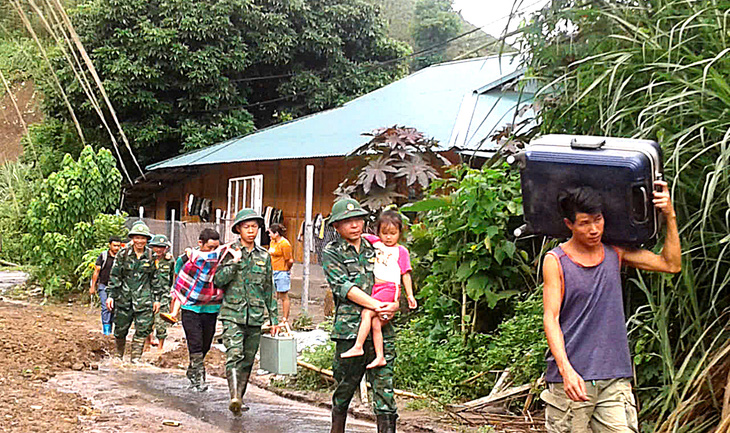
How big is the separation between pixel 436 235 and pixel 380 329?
252cm

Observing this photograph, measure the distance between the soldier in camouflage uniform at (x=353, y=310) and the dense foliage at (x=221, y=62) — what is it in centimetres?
1868

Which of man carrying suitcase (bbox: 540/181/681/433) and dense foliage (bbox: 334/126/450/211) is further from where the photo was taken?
dense foliage (bbox: 334/126/450/211)

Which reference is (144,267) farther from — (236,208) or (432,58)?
(432,58)

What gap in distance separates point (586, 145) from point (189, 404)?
532cm

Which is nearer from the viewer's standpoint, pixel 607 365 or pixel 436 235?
pixel 607 365

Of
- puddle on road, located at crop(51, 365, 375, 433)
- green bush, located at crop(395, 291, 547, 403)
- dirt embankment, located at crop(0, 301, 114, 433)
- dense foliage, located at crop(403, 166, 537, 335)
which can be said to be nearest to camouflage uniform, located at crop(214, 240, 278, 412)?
puddle on road, located at crop(51, 365, 375, 433)

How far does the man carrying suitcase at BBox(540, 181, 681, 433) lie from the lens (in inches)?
161

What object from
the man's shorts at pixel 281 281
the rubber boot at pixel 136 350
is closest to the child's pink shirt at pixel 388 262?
the rubber boot at pixel 136 350

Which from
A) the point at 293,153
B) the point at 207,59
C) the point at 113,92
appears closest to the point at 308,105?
the point at 207,59

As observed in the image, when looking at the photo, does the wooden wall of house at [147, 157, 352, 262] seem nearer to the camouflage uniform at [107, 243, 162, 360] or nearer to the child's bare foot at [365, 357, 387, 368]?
the camouflage uniform at [107, 243, 162, 360]

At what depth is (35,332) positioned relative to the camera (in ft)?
41.3

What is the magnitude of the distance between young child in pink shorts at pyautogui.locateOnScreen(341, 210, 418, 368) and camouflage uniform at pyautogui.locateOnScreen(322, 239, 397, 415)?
65 millimetres

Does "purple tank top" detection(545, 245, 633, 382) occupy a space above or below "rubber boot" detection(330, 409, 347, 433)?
above

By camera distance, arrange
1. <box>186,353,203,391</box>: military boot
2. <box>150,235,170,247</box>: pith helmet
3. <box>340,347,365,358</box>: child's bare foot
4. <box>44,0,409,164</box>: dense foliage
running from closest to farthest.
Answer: <box>340,347,365,358</box>: child's bare foot, <box>186,353,203,391</box>: military boot, <box>150,235,170,247</box>: pith helmet, <box>44,0,409,164</box>: dense foliage
